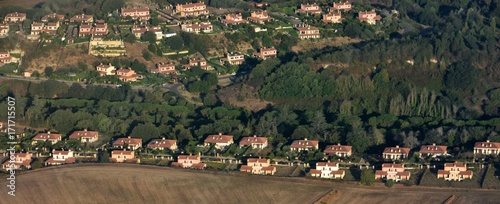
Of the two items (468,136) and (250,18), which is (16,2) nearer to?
(250,18)

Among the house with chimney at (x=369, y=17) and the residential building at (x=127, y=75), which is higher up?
the house with chimney at (x=369, y=17)

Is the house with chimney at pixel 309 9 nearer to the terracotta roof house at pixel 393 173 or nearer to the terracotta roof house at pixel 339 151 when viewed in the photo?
the terracotta roof house at pixel 339 151

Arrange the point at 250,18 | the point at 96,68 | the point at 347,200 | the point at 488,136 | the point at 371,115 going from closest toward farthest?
1. the point at 347,200
2. the point at 488,136
3. the point at 371,115
4. the point at 96,68
5. the point at 250,18

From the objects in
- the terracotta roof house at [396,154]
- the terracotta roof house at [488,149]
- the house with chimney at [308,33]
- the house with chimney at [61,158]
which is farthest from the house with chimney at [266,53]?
the terracotta roof house at [488,149]

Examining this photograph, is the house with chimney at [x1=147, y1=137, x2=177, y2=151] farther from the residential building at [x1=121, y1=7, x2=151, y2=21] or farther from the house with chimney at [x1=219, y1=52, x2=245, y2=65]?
the residential building at [x1=121, y1=7, x2=151, y2=21]

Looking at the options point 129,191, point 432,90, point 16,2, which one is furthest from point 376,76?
point 16,2

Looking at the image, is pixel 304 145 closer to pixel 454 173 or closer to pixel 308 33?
pixel 454 173

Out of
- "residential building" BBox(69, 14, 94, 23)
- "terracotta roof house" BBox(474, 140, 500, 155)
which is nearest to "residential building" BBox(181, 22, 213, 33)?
"residential building" BBox(69, 14, 94, 23)
